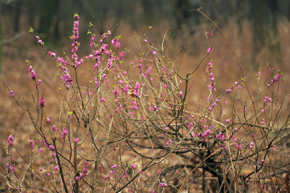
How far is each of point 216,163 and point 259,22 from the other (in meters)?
9.17

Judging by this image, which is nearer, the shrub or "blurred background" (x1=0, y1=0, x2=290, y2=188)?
the shrub

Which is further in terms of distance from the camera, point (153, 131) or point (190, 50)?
point (190, 50)

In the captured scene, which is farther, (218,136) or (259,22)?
(259,22)

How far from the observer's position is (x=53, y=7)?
51.5 ft

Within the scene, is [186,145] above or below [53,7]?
below

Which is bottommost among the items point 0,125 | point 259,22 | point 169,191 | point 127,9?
point 169,191

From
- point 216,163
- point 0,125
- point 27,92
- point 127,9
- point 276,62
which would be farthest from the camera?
point 127,9

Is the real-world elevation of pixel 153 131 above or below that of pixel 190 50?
below

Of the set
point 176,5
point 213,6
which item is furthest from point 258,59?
point 213,6

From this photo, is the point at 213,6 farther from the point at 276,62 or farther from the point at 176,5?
the point at 276,62

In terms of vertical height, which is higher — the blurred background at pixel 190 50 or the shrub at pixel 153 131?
the blurred background at pixel 190 50

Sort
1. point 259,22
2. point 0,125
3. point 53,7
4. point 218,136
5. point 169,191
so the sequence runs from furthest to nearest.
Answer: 1. point 53,7
2. point 259,22
3. point 0,125
4. point 169,191
5. point 218,136

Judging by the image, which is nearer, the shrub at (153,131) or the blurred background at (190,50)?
the shrub at (153,131)

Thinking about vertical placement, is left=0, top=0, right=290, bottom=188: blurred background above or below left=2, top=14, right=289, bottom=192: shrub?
above
